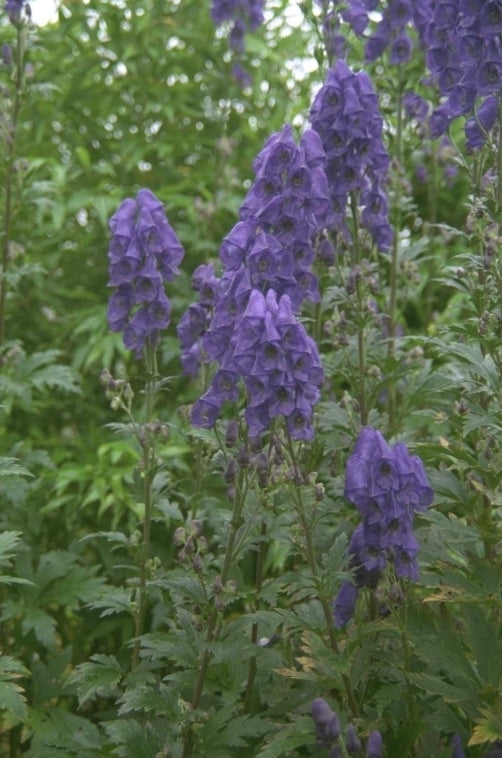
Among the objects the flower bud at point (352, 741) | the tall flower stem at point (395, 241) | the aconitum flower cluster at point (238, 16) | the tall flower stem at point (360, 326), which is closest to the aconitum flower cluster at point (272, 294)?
the tall flower stem at point (360, 326)

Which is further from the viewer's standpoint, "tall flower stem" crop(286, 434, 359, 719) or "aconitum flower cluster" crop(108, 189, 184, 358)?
"aconitum flower cluster" crop(108, 189, 184, 358)

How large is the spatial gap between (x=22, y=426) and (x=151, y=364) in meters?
2.29

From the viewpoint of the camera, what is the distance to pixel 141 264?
3270mm

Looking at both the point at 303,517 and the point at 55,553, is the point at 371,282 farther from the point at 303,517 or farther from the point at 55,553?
the point at 55,553

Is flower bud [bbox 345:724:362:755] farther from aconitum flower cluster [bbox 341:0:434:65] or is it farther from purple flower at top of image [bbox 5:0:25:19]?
purple flower at top of image [bbox 5:0:25:19]

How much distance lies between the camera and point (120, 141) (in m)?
6.09

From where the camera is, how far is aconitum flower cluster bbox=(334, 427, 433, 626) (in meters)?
2.76

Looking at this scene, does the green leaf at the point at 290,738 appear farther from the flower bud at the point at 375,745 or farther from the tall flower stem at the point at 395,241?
the tall flower stem at the point at 395,241

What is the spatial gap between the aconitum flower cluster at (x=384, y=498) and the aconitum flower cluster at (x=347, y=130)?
961mm

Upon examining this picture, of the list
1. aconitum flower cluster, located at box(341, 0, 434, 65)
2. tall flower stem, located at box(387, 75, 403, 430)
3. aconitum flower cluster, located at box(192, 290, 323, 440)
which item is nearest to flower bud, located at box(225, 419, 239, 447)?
aconitum flower cluster, located at box(192, 290, 323, 440)

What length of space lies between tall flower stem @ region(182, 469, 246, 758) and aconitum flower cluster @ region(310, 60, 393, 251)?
1.10m

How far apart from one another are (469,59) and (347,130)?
45cm

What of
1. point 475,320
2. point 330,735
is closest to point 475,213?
point 475,320

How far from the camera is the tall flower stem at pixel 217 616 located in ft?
9.22
